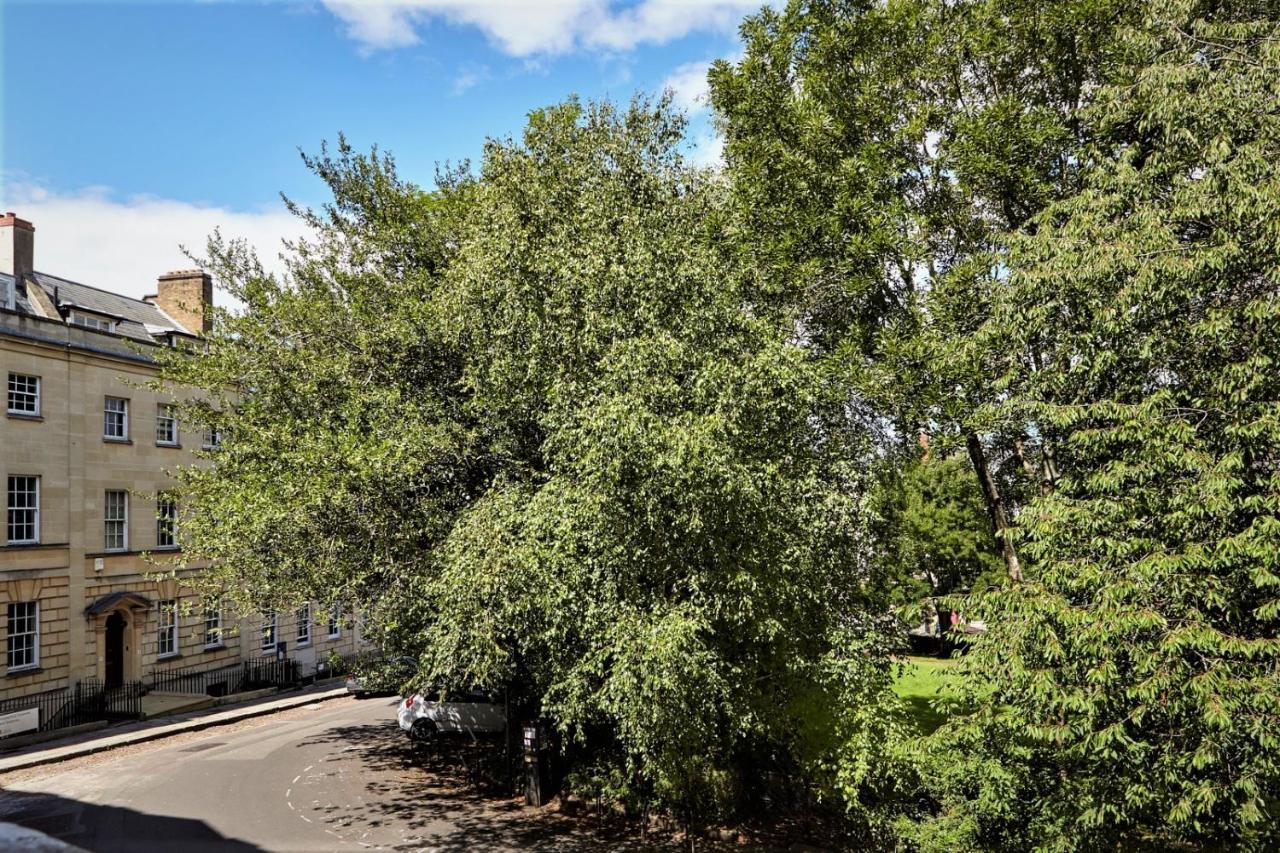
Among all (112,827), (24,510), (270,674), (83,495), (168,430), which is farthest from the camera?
(270,674)

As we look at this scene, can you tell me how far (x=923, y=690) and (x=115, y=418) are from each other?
1250 inches

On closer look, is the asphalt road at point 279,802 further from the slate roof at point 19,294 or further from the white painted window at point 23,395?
the slate roof at point 19,294


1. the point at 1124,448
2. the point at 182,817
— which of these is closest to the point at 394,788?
the point at 182,817

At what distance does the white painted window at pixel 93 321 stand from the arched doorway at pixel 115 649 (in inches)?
446

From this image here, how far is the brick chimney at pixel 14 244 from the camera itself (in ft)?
99.5

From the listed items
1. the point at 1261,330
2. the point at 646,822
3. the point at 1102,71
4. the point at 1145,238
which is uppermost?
→ the point at 1102,71

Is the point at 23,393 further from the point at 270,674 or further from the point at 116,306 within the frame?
the point at 270,674

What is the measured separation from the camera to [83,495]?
95.5 feet

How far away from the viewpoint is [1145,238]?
1019cm

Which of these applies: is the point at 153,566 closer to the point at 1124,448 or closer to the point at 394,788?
the point at 394,788

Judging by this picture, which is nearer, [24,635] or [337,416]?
[337,416]

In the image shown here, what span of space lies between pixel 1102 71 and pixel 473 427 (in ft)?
47.9

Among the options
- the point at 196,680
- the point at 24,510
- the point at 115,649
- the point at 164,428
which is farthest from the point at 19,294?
the point at 196,680

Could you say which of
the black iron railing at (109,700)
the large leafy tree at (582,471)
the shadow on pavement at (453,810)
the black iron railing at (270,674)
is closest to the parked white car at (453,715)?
the shadow on pavement at (453,810)
